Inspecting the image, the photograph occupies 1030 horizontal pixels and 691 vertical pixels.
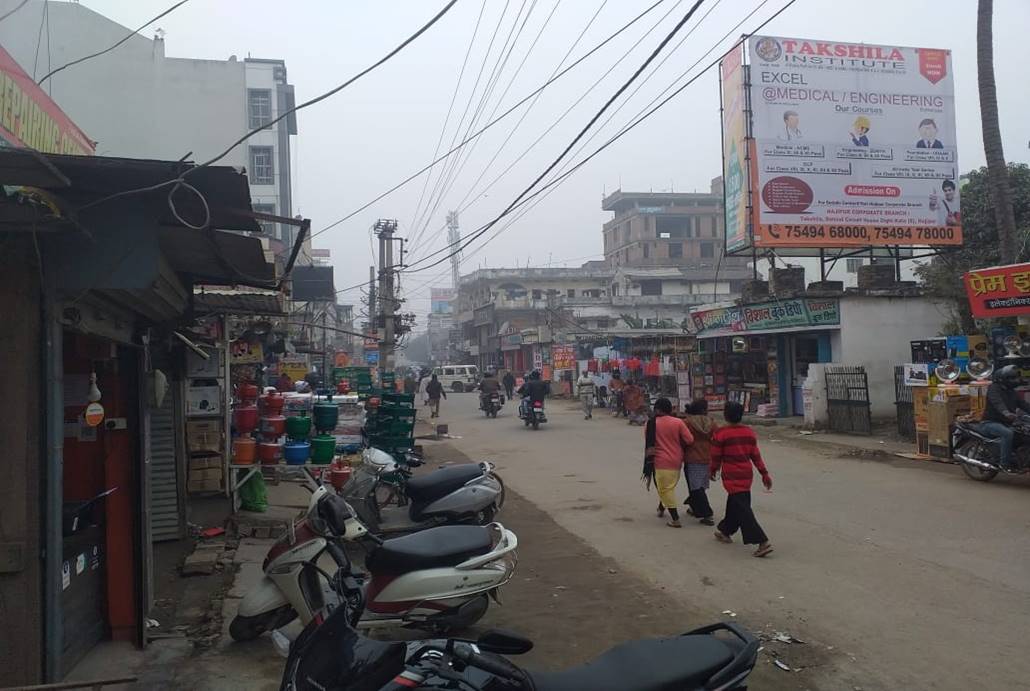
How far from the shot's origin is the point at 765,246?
2092 centimetres

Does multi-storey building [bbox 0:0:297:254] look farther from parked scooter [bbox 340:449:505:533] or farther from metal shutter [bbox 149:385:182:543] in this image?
parked scooter [bbox 340:449:505:533]

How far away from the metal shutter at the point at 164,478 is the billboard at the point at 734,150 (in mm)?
16558

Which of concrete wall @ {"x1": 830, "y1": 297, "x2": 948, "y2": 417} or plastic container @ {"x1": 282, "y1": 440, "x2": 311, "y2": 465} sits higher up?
concrete wall @ {"x1": 830, "y1": 297, "x2": 948, "y2": 417}

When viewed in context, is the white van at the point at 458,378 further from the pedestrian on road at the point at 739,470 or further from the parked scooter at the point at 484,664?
the parked scooter at the point at 484,664

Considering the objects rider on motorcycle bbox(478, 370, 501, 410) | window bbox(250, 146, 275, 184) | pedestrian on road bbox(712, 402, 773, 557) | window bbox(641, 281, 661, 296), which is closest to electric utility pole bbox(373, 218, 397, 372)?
rider on motorcycle bbox(478, 370, 501, 410)

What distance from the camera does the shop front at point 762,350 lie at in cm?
2033

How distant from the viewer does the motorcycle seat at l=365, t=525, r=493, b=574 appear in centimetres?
499

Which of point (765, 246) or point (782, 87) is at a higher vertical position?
point (782, 87)

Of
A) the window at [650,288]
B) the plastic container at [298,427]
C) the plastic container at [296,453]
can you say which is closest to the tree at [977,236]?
the plastic container at [298,427]

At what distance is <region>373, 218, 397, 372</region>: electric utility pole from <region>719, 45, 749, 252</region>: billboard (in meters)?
12.8

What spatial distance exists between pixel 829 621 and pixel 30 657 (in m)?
4.92

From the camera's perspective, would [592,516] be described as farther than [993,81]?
No

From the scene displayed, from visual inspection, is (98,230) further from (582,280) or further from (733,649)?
(582,280)

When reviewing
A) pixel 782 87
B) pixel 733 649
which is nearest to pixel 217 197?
pixel 733 649
